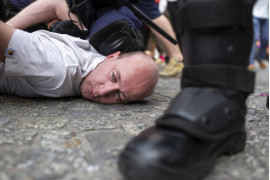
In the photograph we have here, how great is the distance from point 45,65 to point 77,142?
61 cm

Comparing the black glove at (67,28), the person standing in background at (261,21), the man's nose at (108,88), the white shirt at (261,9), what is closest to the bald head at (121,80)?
the man's nose at (108,88)

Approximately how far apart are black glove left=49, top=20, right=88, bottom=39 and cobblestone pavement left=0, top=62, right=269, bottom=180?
0.66m

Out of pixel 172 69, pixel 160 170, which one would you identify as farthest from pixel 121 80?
pixel 172 69

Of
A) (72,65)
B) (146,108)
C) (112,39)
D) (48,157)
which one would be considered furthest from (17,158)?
(112,39)

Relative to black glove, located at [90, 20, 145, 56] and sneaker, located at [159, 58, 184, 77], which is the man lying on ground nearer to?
black glove, located at [90, 20, 145, 56]

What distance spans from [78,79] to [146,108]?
1.56 feet

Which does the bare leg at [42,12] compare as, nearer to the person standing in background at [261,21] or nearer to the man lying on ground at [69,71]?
the man lying on ground at [69,71]

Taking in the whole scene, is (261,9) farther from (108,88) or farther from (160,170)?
(160,170)

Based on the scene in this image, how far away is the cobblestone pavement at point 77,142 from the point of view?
2.26 ft

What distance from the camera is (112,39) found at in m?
1.80

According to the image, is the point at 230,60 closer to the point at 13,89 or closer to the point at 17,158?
the point at 17,158

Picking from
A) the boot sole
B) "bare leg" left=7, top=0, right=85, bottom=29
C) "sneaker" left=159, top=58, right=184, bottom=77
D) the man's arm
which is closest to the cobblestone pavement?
the boot sole

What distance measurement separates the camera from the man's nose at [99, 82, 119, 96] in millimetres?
1533

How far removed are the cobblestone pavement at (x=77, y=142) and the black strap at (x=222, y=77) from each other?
242 millimetres
